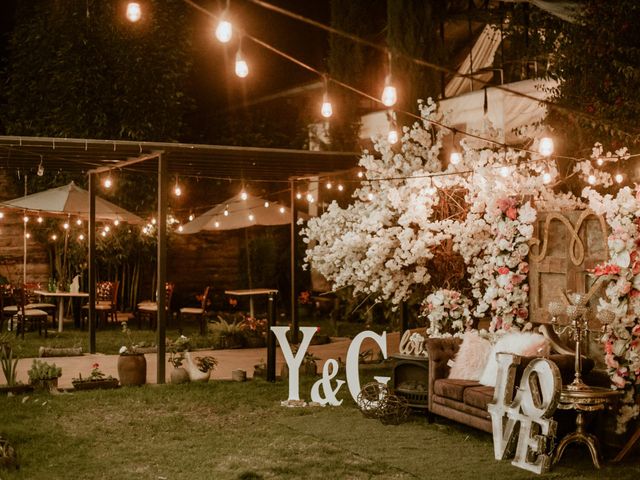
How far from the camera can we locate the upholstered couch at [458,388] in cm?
708

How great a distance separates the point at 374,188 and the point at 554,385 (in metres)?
5.51

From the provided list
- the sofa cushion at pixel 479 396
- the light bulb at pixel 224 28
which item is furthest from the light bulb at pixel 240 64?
the sofa cushion at pixel 479 396

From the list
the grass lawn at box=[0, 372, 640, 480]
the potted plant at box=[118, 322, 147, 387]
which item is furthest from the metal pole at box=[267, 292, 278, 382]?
the potted plant at box=[118, 322, 147, 387]

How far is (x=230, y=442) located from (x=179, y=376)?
3.02 metres

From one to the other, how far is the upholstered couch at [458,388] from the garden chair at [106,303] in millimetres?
9107

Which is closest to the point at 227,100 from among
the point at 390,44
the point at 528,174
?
the point at 390,44

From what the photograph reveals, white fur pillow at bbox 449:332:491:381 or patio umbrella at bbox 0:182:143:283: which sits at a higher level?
patio umbrella at bbox 0:182:143:283

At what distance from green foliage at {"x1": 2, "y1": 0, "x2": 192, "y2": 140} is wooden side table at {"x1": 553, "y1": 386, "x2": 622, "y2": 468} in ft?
40.7

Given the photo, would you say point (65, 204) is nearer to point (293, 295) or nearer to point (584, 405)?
point (293, 295)

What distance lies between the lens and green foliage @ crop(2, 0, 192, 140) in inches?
676

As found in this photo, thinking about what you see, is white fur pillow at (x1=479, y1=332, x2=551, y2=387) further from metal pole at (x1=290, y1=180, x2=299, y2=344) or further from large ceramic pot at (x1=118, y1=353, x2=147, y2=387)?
metal pole at (x1=290, y1=180, x2=299, y2=344)

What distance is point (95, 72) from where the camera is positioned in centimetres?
1723

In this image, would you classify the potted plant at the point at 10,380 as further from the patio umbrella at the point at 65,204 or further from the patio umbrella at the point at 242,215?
the patio umbrella at the point at 242,215

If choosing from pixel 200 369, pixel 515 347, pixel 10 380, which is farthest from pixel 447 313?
pixel 10 380
